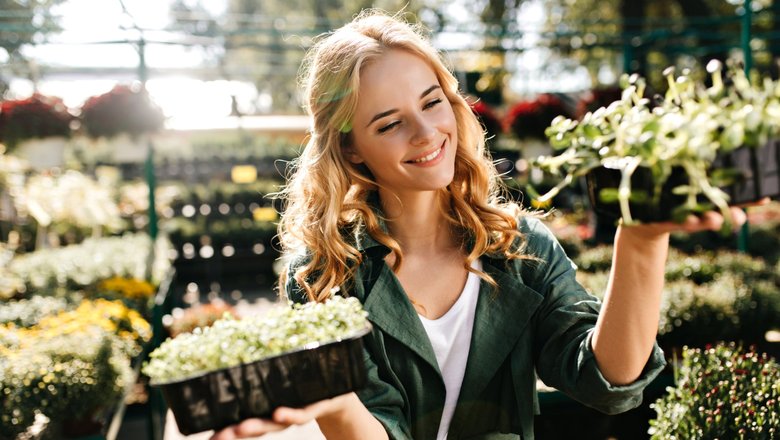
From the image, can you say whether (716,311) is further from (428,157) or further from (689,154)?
(689,154)

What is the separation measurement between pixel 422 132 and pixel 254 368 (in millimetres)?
683

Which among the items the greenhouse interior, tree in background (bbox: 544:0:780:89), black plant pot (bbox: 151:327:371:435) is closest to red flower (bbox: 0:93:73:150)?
the greenhouse interior

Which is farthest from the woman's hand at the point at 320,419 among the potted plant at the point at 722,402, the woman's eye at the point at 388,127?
the potted plant at the point at 722,402

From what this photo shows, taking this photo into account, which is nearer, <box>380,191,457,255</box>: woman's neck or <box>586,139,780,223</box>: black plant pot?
<box>586,139,780,223</box>: black plant pot

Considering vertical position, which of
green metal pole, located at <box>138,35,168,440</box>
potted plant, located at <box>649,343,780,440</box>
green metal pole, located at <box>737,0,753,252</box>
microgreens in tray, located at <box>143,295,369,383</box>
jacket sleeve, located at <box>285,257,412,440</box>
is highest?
green metal pole, located at <box>737,0,753,252</box>

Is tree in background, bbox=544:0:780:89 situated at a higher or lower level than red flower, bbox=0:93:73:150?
higher

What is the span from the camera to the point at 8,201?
7688mm

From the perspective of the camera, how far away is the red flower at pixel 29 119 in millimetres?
5297

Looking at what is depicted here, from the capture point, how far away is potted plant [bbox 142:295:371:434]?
44.0 inches

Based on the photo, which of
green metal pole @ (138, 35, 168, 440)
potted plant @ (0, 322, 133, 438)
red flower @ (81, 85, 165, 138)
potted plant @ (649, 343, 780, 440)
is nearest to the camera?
potted plant @ (649, 343, 780, 440)

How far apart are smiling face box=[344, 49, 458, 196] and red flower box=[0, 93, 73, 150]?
14.8ft

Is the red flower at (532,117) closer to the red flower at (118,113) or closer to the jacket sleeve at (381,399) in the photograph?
the red flower at (118,113)

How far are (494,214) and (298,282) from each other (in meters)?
0.52

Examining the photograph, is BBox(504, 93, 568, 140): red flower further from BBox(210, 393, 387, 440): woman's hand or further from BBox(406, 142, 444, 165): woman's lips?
BBox(210, 393, 387, 440): woman's hand
